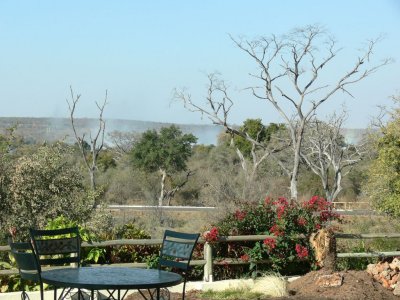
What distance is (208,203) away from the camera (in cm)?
4409

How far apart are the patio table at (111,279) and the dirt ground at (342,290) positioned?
11.4 feet

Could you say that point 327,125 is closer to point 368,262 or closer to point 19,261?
point 368,262

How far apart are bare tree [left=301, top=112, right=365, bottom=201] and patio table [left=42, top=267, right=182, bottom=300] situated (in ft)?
129

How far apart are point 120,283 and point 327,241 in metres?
5.85

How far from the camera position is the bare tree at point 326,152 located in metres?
47.6

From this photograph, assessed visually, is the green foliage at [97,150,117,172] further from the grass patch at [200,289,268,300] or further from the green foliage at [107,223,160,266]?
the grass patch at [200,289,268,300]

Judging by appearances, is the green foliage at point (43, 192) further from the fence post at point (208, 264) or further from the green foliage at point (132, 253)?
the fence post at point (208, 264)

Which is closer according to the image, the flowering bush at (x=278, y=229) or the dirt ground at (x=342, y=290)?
the dirt ground at (x=342, y=290)

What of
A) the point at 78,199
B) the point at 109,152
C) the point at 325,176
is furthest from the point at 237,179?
the point at 78,199

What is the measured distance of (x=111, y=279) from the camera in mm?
7172

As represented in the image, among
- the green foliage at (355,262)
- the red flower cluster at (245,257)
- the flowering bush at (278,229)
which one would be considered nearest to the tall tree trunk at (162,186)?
the green foliage at (355,262)

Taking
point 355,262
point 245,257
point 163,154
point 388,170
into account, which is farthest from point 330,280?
point 163,154

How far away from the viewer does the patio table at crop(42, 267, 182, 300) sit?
22.3 ft

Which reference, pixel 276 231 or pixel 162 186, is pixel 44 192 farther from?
pixel 162 186
